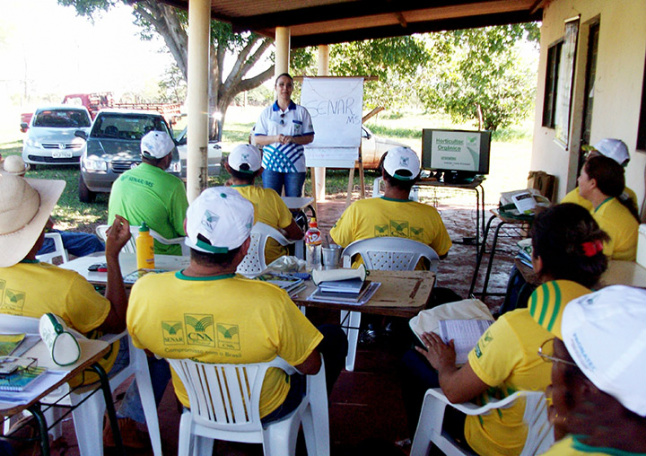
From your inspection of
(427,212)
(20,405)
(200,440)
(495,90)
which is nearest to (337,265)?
(427,212)

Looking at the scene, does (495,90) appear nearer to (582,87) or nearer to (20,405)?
(582,87)

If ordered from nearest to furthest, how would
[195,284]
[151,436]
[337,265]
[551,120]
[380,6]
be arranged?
[195,284], [151,436], [337,265], [380,6], [551,120]

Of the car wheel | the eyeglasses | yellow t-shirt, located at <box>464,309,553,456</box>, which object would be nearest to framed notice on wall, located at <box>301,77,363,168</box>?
the car wheel

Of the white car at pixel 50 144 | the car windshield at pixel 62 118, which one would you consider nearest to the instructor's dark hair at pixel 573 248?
the white car at pixel 50 144

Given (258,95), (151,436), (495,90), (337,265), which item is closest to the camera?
(151,436)

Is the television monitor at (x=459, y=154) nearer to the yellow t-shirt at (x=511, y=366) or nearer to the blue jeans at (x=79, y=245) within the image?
the blue jeans at (x=79, y=245)

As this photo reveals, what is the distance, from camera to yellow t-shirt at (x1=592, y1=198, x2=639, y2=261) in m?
3.39

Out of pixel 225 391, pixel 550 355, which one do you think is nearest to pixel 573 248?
pixel 550 355

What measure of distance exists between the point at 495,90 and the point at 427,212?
20.8 meters

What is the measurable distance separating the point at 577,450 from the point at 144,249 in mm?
2500

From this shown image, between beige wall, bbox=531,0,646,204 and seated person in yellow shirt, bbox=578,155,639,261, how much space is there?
186 centimetres

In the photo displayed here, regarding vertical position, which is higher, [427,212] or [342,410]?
[427,212]

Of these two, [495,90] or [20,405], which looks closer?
[20,405]

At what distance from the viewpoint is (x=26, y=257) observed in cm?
234
